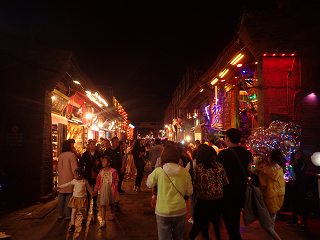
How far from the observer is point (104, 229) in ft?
15.9

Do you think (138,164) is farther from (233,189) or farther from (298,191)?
(233,189)

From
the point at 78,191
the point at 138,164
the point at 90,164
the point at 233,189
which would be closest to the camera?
the point at 233,189

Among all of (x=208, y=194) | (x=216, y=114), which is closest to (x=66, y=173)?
(x=208, y=194)

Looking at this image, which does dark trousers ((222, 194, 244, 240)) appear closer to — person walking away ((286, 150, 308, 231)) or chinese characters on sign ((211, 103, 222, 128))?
person walking away ((286, 150, 308, 231))

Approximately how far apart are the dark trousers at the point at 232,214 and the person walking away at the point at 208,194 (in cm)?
13

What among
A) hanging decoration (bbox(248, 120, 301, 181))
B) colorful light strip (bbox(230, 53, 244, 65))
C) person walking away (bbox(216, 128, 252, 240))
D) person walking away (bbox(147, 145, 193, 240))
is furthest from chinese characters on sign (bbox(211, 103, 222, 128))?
person walking away (bbox(147, 145, 193, 240))

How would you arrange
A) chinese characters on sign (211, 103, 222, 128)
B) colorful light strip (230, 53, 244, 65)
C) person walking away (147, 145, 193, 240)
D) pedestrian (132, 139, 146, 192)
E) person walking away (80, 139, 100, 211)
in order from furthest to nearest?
chinese characters on sign (211, 103, 222, 128), pedestrian (132, 139, 146, 192), colorful light strip (230, 53, 244, 65), person walking away (80, 139, 100, 211), person walking away (147, 145, 193, 240)

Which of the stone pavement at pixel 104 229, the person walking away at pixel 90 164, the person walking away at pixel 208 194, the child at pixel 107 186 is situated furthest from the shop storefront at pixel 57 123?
the person walking away at pixel 208 194

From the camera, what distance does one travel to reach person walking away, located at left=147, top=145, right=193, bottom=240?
2984mm

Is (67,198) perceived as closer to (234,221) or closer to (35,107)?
(35,107)

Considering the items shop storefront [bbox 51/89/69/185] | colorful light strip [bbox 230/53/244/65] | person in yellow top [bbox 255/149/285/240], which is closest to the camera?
person in yellow top [bbox 255/149/285/240]

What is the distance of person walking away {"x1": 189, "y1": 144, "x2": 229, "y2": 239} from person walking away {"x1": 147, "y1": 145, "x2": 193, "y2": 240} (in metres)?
0.30

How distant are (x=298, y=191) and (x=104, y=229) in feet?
14.6

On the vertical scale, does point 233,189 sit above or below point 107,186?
above
